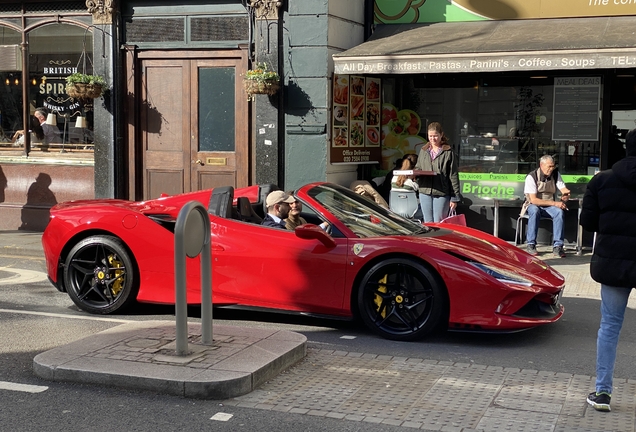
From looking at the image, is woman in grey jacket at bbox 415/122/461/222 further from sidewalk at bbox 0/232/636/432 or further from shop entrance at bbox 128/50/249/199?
sidewalk at bbox 0/232/636/432

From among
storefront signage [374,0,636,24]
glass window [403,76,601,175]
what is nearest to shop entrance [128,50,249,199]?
storefront signage [374,0,636,24]

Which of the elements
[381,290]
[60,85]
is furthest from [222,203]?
[60,85]

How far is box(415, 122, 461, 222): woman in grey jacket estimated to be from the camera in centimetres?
1080

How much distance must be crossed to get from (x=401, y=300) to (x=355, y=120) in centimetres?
672

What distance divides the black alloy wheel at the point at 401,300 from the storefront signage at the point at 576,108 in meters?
6.55

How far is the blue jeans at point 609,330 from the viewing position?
5105 millimetres

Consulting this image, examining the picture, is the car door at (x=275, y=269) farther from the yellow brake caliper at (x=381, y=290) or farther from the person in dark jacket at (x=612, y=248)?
the person in dark jacket at (x=612, y=248)

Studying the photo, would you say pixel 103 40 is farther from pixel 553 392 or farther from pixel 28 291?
pixel 553 392

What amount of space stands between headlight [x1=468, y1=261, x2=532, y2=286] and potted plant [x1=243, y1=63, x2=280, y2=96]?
20.7 feet

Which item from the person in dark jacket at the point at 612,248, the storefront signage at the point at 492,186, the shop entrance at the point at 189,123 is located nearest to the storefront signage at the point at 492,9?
the storefront signage at the point at 492,186

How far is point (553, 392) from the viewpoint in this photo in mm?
5559

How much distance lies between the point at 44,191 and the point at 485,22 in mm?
7674

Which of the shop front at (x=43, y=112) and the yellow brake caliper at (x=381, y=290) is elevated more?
the shop front at (x=43, y=112)

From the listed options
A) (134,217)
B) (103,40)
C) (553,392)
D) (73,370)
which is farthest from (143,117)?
(553,392)
